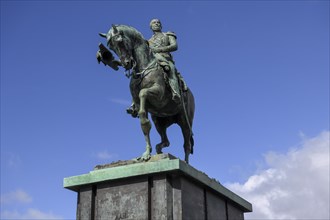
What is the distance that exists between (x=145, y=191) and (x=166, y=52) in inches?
142

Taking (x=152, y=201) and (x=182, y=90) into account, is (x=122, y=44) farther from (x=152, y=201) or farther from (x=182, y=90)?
(x=152, y=201)

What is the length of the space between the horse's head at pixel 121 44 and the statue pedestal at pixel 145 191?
79.5 inches

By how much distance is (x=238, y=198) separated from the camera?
444 inches

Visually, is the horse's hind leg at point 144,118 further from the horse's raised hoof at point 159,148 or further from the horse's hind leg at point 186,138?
the horse's hind leg at point 186,138

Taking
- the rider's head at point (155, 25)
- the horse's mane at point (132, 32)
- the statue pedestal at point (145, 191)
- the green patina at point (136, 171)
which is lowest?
the statue pedestal at point (145, 191)

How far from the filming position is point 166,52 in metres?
11.3

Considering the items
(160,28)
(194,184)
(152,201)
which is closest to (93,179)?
(152,201)

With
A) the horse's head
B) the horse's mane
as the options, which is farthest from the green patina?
the horse's mane

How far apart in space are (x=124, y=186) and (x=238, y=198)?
3141 mm

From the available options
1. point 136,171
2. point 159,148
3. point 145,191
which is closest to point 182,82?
point 159,148

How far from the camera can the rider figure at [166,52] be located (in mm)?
10578

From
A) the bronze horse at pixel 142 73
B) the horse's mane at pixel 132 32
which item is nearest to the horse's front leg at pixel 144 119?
the bronze horse at pixel 142 73

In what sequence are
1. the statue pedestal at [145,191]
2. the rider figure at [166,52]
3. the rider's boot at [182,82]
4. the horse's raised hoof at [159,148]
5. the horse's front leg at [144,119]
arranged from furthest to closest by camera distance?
the horse's raised hoof at [159,148] → the rider's boot at [182,82] → the rider figure at [166,52] → the horse's front leg at [144,119] → the statue pedestal at [145,191]

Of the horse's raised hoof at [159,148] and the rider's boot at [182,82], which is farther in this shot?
the horse's raised hoof at [159,148]
